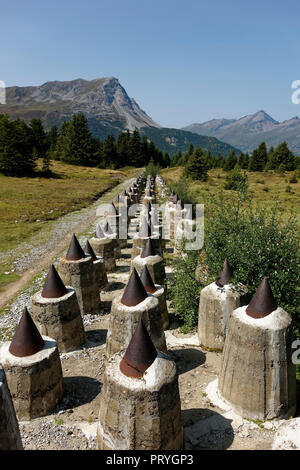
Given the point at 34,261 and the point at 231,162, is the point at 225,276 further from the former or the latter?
the point at 231,162

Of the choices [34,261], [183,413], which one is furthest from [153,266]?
[34,261]

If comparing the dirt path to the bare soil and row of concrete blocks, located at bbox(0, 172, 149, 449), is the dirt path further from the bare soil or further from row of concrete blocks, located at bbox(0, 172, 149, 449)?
the bare soil

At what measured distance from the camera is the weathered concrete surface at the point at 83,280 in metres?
11.3

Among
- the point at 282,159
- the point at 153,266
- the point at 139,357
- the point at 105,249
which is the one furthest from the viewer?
the point at 282,159

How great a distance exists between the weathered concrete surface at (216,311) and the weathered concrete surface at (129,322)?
1504 mm

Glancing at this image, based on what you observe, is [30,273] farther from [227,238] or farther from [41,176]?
[41,176]

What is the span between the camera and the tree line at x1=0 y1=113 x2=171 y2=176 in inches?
2280

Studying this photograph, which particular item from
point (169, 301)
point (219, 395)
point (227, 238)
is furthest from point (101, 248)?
point (219, 395)

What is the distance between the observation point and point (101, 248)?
1557cm

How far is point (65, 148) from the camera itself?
8331 centimetres

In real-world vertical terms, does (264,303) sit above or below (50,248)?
above

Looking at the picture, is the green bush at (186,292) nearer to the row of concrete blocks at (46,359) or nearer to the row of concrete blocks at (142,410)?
the row of concrete blocks at (46,359)

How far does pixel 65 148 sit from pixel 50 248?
67.4 m

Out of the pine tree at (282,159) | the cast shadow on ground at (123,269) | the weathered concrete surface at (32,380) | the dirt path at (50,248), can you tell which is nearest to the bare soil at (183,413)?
the weathered concrete surface at (32,380)
